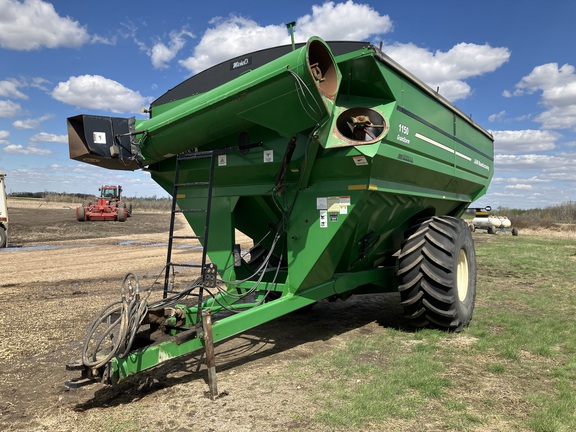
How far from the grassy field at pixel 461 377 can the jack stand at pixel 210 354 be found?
0.79 metres

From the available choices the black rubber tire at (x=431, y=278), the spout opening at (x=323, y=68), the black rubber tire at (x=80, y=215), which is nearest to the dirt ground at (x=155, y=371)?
the black rubber tire at (x=431, y=278)

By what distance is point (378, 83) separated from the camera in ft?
14.3

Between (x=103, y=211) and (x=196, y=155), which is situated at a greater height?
(x=196, y=155)

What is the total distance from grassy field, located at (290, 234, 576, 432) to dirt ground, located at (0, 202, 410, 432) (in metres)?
0.32

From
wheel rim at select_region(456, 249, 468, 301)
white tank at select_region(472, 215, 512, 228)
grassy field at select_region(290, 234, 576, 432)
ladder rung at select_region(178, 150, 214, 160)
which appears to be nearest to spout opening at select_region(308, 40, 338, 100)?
ladder rung at select_region(178, 150, 214, 160)

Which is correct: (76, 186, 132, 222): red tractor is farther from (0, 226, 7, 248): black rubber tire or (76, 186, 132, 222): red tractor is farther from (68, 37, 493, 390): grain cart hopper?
(68, 37, 493, 390): grain cart hopper

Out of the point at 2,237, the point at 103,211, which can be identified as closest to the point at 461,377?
the point at 2,237

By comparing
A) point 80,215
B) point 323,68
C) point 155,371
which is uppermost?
point 323,68

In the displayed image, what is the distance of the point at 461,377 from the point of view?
12.9 feet

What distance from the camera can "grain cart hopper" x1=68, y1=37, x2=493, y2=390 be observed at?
3.82 metres

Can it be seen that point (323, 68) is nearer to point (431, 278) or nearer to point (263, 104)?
point (263, 104)

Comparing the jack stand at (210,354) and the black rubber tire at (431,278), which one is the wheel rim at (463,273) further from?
the jack stand at (210,354)

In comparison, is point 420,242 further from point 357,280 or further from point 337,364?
point 337,364

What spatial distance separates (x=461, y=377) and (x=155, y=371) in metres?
2.73
